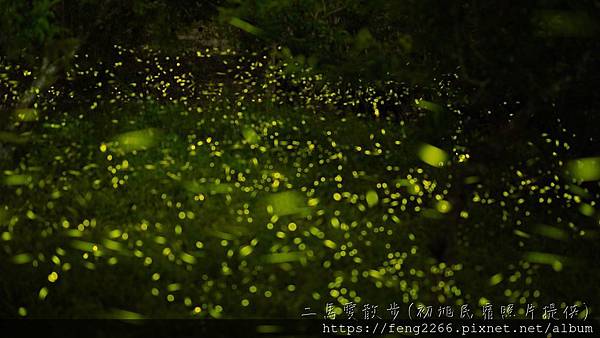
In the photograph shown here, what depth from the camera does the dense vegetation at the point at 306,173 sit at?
6039 mm

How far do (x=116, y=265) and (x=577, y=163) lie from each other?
6.34 meters

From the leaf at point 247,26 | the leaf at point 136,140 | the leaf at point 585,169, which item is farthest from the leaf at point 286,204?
the leaf at point 247,26

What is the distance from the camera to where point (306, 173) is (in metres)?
9.35

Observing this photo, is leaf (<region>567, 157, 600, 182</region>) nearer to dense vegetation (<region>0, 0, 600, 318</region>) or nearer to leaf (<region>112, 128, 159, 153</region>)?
dense vegetation (<region>0, 0, 600, 318</region>)

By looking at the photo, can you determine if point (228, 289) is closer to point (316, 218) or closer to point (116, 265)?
point (116, 265)

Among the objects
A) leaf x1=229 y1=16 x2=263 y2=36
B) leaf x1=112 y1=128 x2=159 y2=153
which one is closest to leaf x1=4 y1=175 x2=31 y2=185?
leaf x1=112 y1=128 x2=159 y2=153

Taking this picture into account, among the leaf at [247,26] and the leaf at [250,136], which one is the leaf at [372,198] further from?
the leaf at [247,26]

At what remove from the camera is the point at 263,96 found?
525 inches

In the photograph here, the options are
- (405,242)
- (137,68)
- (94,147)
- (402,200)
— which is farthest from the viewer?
(137,68)

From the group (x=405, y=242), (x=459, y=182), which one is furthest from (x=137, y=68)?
(x=459, y=182)

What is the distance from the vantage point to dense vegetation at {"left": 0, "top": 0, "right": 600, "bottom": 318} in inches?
238

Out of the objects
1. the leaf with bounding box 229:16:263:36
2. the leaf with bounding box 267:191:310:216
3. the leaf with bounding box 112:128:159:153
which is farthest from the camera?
the leaf with bounding box 229:16:263:36

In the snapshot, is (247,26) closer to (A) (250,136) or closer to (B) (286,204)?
(A) (250,136)

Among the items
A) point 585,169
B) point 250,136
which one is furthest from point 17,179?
point 585,169
